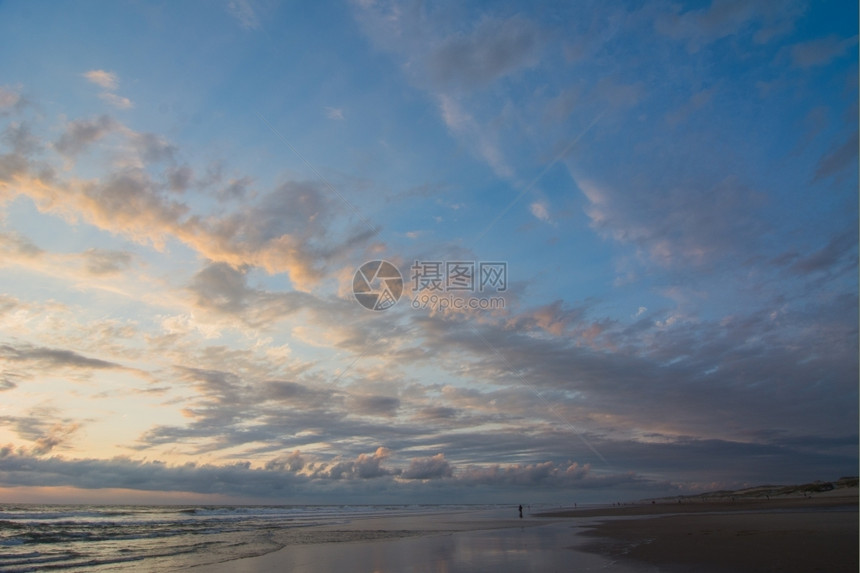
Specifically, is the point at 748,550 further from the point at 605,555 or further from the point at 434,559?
the point at 434,559

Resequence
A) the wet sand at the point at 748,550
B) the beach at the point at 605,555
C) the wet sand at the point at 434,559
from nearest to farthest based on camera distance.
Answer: the wet sand at the point at 748,550
the beach at the point at 605,555
the wet sand at the point at 434,559

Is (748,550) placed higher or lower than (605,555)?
higher

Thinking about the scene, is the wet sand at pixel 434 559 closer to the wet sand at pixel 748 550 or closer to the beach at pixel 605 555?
the beach at pixel 605 555

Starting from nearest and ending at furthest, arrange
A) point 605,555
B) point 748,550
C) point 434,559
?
point 748,550 → point 605,555 → point 434,559

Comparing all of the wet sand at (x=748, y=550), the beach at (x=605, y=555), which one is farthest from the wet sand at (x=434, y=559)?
the wet sand at (x=748, y=550)

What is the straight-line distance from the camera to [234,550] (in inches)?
1179

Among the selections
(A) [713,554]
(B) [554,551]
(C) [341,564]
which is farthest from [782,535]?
(C) [341,564]

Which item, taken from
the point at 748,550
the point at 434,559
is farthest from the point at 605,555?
the point at 434,559

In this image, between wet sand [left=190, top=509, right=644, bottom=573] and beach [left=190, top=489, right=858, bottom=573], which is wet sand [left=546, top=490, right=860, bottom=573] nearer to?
beach [left=190, top=489, right=858, bottom=573]

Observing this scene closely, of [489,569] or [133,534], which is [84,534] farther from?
[489,569]

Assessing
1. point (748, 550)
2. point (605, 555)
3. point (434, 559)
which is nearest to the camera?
point (748, 550)

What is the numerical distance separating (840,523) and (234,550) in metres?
37.1

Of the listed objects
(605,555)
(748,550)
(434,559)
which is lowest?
(434,559)

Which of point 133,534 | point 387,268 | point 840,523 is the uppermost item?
point 387,268
